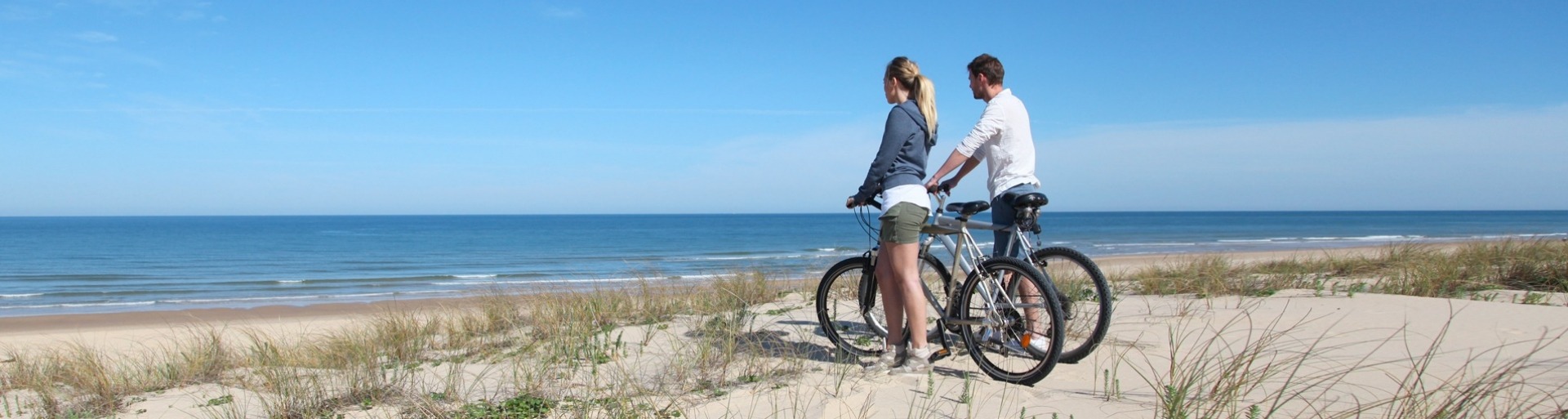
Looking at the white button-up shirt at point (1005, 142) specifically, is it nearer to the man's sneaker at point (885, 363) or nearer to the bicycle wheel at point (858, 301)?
the bicycle wheel at point (858, 301)

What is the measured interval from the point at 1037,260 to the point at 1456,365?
175 cm

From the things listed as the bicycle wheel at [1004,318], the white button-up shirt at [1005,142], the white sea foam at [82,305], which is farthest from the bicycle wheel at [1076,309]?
the white sea foam at [82,305]

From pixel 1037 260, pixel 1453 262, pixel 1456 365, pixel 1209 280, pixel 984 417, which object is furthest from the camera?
pixel 1453 262

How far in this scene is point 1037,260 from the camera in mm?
4039

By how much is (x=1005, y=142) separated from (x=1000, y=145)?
0.03 m

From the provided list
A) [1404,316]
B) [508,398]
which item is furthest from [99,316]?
[1404,316]

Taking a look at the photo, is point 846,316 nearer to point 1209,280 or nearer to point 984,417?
point 984,417

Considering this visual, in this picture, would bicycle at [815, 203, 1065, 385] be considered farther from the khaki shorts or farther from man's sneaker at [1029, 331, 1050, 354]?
the khaki shorts

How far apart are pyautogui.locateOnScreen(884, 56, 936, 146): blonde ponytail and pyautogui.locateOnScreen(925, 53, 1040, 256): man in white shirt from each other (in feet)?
0.57

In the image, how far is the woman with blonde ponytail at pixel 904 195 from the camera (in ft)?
12.4

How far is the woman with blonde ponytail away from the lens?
3771 millimetres

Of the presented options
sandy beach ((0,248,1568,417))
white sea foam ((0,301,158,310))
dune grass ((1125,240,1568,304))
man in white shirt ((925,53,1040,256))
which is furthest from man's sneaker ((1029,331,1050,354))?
white sea foam ((0,301,158,310))

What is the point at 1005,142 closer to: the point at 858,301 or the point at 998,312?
the point at 998,312

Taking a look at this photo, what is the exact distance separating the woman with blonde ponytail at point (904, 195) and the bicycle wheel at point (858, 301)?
0.46 metres
